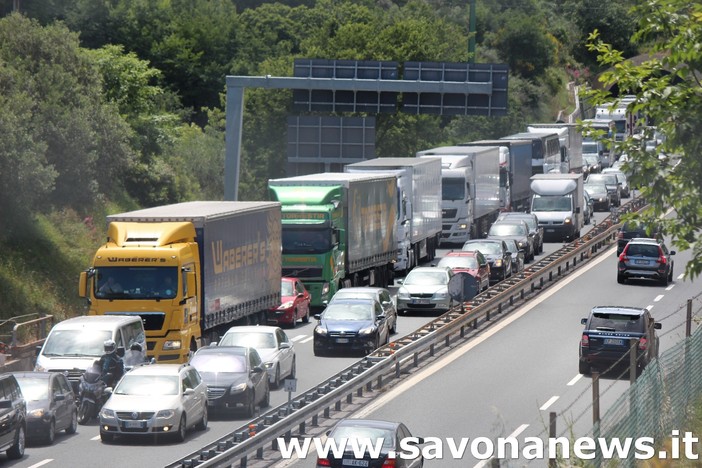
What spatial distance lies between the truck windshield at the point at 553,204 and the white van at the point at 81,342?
3548cm

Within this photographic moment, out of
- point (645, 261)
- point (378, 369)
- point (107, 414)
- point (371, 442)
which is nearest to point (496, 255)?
point (645, 261)

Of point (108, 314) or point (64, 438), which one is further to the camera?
point (108, 314)

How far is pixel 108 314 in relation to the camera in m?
31.2

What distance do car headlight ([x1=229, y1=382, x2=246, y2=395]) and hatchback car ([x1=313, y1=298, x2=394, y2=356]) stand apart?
7558 mm

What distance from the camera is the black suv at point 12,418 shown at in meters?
22.7

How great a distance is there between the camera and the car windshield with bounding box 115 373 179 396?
2492 cm

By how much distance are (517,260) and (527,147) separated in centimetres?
2306

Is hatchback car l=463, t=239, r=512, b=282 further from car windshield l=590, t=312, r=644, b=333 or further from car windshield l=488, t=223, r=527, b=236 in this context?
car windshield l=590, t=312, r=644, b=333

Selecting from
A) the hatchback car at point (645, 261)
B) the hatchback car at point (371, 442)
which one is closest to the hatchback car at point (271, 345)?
the hatchback car at point (371, 442)

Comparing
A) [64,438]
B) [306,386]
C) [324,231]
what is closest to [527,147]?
[324,231]

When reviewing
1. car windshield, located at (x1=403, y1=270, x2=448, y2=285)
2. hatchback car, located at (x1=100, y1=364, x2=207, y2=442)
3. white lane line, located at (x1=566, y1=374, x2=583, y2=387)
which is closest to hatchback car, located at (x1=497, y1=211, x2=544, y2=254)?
car windshield, located at (x1=403, y1=270, x2=448, y2=285)

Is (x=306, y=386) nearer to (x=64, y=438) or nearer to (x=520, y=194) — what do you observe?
(x=64, y=438)

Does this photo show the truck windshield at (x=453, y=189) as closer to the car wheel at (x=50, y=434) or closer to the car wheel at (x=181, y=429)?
the car wheel at (x=181, y=429)

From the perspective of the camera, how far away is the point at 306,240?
1651 inches
